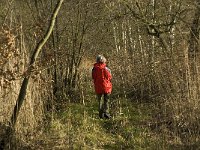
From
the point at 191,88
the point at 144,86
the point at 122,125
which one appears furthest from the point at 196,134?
the point at 144,86

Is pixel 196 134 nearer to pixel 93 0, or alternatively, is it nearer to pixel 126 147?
pixel 126 147

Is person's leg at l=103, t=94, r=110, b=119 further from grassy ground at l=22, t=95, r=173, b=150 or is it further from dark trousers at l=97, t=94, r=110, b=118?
grassy ground at l=22, t=95, r=173, b=150

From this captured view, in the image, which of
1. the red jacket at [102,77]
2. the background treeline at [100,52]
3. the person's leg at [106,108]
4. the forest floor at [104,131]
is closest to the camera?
the forest floor at [104,131]

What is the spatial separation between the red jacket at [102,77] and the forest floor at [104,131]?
63 centimetres

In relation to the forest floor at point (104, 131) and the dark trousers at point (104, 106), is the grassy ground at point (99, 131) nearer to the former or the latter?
the forest floor at point (104, 131)

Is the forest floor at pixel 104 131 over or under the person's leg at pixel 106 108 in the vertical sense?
under

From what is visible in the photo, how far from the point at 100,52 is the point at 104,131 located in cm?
498

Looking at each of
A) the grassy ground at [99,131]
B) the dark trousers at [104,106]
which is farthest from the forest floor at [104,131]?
the dark trousers at [104,106]

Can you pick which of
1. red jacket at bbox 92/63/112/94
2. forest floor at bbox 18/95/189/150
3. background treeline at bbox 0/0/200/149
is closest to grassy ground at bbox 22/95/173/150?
forest floor at bbox 18/95/189/150

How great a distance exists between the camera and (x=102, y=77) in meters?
10.1

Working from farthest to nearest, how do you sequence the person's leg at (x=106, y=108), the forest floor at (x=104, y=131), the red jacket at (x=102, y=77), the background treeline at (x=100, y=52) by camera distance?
1. the red jacket at (x=102, y=77)
2. the person's leg at (x=106, y=108)
3. the background treeline at (x=100, y=52)
4. the forest floor at (x=104, y=131)

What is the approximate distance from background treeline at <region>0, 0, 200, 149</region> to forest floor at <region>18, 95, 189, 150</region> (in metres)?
0.24

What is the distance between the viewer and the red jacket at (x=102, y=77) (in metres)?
10.1

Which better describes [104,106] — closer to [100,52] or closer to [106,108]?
[106,108]
